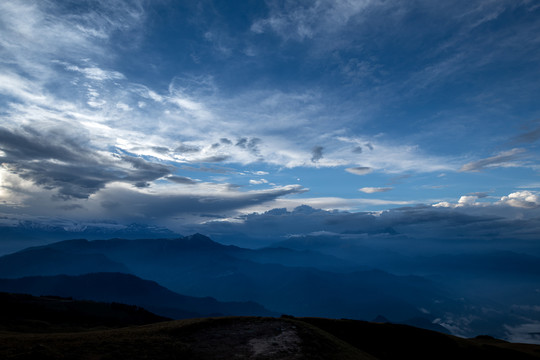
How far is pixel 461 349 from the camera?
5822 centimetres

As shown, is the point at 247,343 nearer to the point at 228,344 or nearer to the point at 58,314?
the point at 228,344

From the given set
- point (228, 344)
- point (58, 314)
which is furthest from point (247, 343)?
point (58, 314)

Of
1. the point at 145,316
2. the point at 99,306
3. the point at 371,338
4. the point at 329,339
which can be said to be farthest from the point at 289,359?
the point at 99,306

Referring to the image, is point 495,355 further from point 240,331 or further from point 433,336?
point 240,331

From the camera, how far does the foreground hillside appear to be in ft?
105

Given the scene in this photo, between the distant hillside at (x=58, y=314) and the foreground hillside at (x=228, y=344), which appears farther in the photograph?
the distant hillside at (x=58, y=314)

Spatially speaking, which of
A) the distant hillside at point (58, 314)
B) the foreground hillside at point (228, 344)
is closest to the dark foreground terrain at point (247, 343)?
the foreground hillside at point (228, 344)

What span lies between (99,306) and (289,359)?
216 m

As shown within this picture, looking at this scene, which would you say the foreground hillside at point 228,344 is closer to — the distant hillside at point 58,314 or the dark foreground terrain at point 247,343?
the dark foreground terrain at point 247,343

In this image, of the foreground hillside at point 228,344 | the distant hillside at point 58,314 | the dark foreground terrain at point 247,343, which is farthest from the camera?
the distant hillside at point 58,314

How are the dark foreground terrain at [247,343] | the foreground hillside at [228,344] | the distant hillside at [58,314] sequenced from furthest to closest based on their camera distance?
the distant hillside at [58,314] → the dark foreground terrain at [247,343] → the foreground hillside at [228,344]

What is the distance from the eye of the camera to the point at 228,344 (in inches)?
1499

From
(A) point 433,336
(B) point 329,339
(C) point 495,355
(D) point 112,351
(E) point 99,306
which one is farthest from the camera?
(E) point 99,306

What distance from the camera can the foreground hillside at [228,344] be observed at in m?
32.1
